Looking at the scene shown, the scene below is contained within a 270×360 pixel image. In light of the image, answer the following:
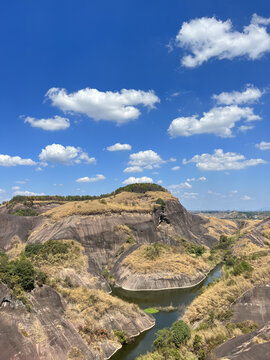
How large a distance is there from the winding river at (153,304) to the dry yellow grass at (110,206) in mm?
27841

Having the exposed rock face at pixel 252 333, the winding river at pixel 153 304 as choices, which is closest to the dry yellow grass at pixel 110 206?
the winding river at pixel 153 304

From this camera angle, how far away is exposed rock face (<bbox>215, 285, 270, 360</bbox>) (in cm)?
1661

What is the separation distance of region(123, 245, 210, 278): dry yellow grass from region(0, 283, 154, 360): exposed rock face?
27.3 meters

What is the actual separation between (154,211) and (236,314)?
71.9 meters

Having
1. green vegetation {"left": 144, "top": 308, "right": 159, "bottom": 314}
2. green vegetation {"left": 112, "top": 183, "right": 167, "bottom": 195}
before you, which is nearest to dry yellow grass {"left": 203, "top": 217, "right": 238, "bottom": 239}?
green vegetation {"left": 112, "top": 183, "right": 167, "bottom": 195}

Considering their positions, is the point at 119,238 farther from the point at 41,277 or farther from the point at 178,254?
the point at 41,277

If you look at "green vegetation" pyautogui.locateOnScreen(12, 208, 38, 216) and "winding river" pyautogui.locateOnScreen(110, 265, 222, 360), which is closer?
"winding river" pyautogui.locateOnScreen(110, 265, 222, 360)

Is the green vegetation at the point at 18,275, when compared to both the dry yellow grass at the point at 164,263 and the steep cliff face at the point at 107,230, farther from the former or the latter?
the dry yellow grass at the point at 164,263

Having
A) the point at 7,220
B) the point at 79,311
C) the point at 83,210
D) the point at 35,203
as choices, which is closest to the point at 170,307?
the point at 79,311

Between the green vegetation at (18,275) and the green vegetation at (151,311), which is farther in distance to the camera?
the green vegetation at (151,311)

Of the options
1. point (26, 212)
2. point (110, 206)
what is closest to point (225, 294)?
point (110, 206)

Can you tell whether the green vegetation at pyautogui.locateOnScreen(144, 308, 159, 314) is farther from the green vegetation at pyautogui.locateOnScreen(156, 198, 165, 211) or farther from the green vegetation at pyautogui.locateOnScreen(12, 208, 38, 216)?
the green vegetation at pyautogui.locateOnScreen(12, 208, 38, 216)

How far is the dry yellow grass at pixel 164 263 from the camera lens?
59.5 meters

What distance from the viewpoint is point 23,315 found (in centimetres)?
2631
